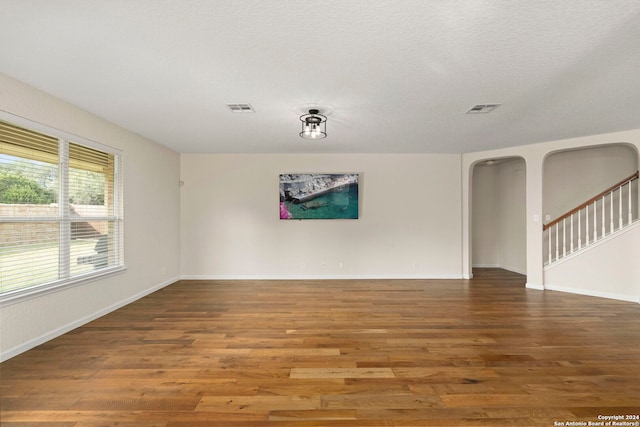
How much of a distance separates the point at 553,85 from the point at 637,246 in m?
3.53

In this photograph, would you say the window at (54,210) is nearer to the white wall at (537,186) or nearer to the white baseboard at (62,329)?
the white baseboard at (62,329)

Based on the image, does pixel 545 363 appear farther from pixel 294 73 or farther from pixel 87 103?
pixel 87 103

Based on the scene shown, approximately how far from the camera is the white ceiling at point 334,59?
1.76 meters

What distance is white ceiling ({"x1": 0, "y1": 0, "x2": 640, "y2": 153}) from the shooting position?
1.76 metres

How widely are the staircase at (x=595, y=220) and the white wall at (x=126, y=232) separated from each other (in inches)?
279

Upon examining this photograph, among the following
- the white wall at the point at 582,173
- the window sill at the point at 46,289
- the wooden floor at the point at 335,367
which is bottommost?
the wooden floor at the point at 335,367

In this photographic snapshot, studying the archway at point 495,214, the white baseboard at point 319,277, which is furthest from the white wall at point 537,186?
the archway at point 495,214

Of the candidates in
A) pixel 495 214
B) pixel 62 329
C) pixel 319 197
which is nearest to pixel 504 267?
pixel 495 214

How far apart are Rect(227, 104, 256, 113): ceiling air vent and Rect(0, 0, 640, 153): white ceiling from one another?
12 cm

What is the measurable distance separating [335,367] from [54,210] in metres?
3.47

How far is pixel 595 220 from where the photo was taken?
189 inches

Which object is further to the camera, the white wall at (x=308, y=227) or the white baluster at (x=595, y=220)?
the white wall at (x=308, y=227)

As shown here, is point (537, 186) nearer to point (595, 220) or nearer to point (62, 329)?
point (595, 220)

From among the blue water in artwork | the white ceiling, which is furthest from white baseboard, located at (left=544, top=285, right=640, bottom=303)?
the blue water in artwork
